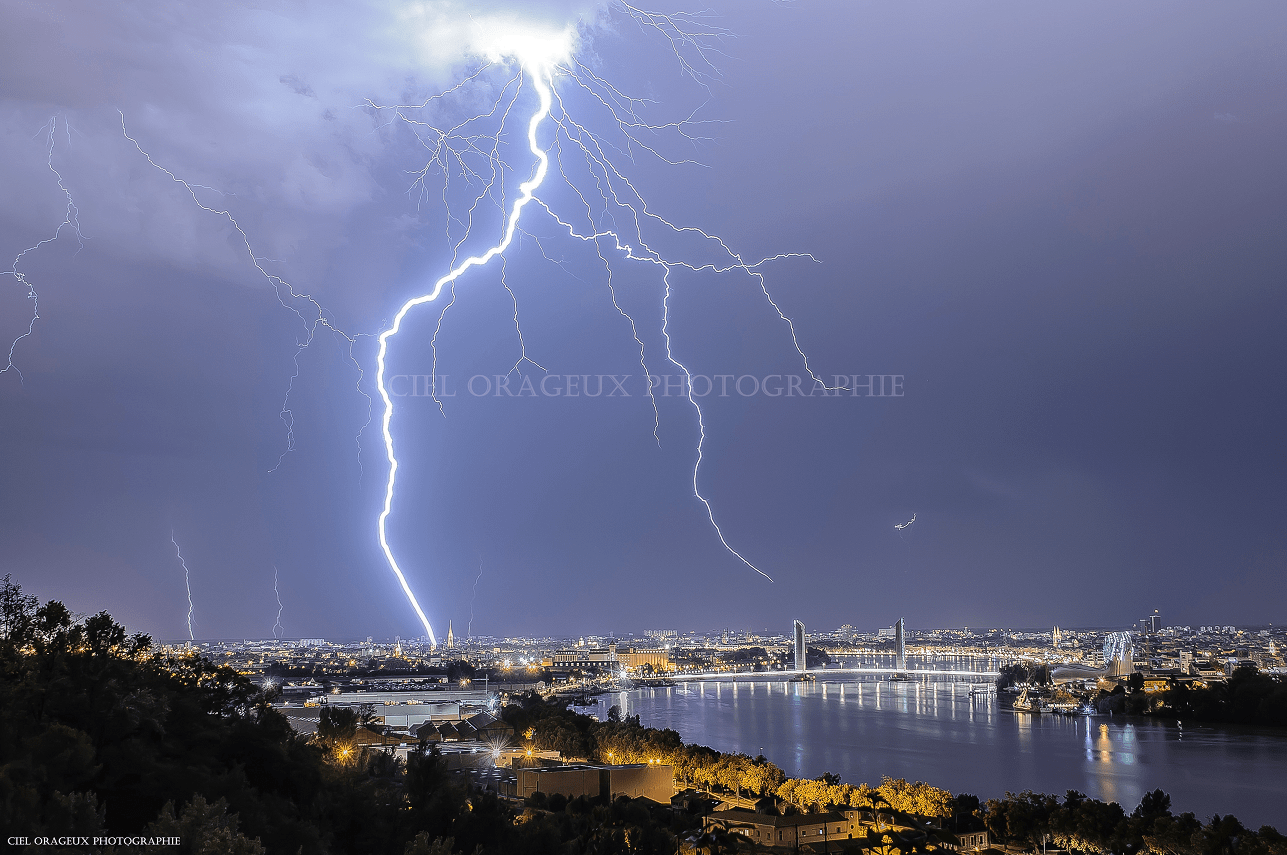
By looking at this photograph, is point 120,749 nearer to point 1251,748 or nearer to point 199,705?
point 199,705

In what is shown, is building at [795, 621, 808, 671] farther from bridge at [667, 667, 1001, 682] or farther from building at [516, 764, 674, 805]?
building at [516, 764, 674, 805]

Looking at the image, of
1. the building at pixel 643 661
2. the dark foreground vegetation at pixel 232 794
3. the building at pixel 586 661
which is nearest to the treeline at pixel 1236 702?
the dark foreground vegetation at pixel 232 794


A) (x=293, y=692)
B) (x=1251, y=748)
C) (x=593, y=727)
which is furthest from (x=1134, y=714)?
(x=293, y=692)

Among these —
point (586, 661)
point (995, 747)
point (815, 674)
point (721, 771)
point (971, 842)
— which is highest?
point (721, 771)

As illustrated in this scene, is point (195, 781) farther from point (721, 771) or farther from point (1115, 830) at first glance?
point (721, 771)

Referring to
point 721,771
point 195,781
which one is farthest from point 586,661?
point 195,781
